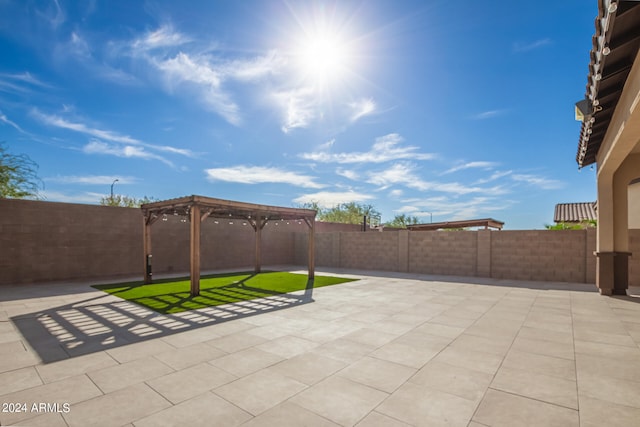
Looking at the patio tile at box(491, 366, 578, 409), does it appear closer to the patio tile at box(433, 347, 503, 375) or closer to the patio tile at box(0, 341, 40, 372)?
the patio tile at box(433, 347, 503, 375)

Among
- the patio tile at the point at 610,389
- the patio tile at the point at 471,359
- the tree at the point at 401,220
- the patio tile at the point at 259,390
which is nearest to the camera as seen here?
the patio tile at the point at 259,390

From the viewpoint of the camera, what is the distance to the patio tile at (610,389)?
2.67 metres

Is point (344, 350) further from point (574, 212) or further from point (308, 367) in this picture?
point (574, 212)

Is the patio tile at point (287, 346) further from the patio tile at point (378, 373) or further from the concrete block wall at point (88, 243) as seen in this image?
the concrete block wall at point (88, 243)

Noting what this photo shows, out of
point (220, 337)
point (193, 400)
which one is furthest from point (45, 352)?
point (193, 400)

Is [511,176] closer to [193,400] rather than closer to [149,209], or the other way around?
[149,209]

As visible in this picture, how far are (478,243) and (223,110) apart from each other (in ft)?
34.9

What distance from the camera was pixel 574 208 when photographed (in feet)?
67.5

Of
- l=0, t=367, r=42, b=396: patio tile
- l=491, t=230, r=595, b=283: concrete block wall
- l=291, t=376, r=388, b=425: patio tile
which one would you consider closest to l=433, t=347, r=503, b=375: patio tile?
l=291, t=376, r=388, b=425: patio tile

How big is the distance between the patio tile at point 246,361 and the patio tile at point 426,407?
1.44 meters

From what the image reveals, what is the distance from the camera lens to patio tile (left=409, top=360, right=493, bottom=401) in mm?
2797

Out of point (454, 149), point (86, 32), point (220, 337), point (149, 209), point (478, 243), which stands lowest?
point (220, 337)

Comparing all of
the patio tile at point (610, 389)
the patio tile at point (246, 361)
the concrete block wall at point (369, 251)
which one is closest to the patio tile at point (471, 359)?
the patio tile at point (610, 389)

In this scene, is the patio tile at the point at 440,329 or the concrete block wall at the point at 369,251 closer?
the patio tile at the point at 440,329
